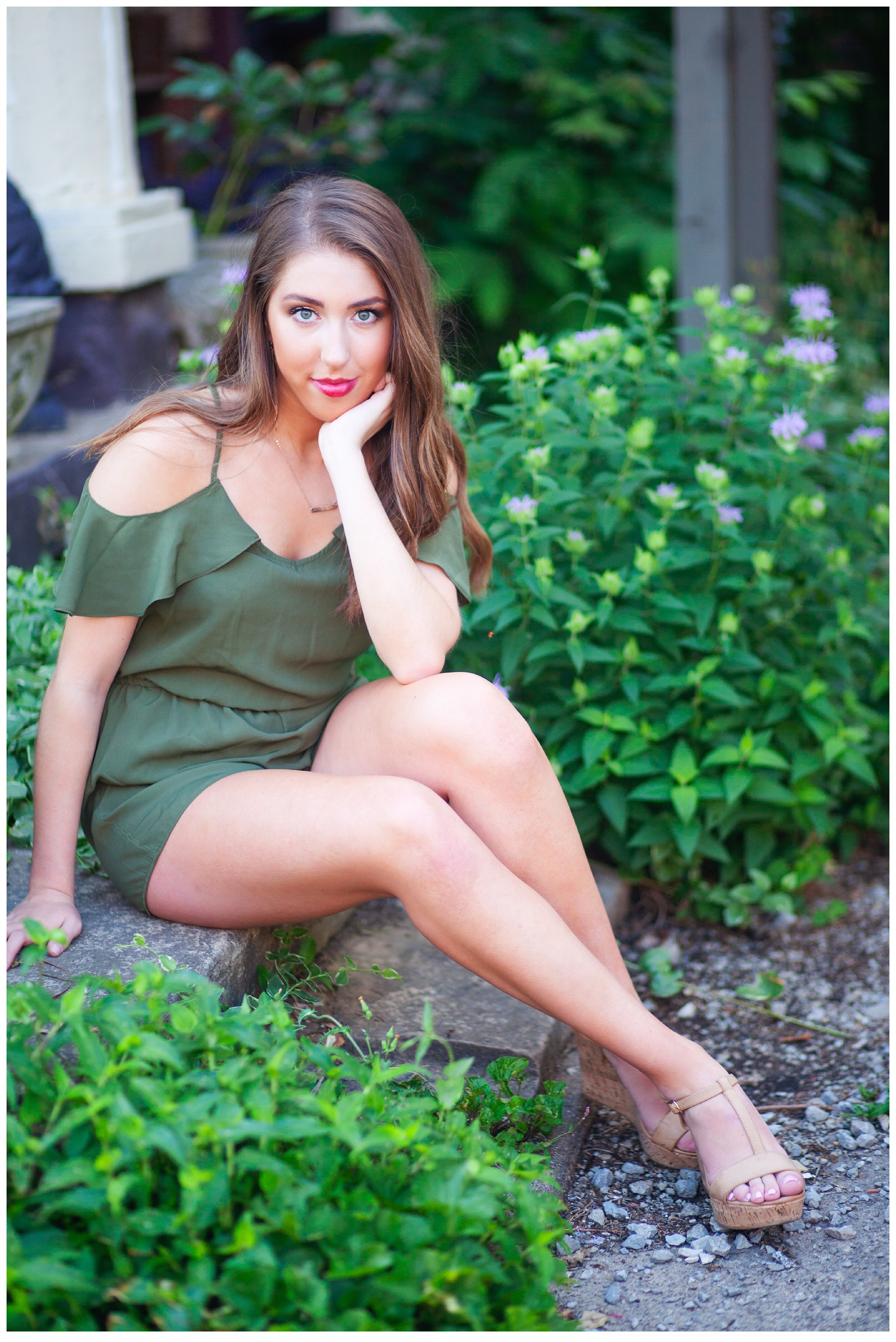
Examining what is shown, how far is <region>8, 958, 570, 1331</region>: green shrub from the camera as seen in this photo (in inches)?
46.2

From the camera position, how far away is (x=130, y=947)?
1.79 meters

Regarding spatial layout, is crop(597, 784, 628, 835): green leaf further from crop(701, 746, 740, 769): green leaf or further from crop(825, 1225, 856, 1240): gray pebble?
crop(825, 1225, 856, 1240): gray pebble

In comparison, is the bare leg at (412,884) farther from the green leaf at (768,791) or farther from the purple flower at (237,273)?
the purple flower at (237,273)

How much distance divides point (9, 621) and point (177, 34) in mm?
4393

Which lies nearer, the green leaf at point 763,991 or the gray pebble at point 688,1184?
the gray pebble at point 688,1184

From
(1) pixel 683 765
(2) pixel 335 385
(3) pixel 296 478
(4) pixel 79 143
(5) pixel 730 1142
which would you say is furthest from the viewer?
(4) pixel 79 143

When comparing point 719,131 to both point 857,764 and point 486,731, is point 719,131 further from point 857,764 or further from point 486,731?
point 486,731

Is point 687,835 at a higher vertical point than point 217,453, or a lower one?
lower

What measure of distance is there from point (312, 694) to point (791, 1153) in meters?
1.10

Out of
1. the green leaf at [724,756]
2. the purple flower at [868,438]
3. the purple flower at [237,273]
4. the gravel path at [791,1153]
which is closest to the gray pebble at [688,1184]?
the gravel path at [791,1153]

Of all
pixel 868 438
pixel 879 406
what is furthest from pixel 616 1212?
pixel 879 406

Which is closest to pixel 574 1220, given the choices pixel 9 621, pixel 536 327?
pixel 9 621

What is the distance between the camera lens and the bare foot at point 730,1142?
5.57 feet

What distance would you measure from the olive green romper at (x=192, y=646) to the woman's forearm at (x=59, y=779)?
0.09 m
